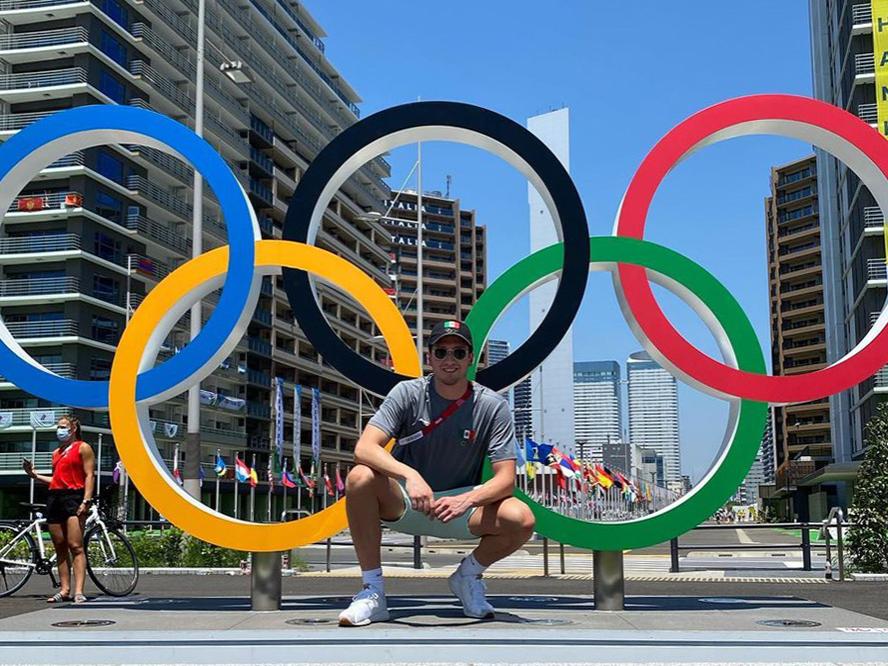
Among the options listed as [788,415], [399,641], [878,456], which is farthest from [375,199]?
[399,641]

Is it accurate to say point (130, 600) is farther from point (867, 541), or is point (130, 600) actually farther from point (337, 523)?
point (867, 541)

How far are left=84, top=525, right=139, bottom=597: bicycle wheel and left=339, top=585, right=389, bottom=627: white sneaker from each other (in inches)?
176

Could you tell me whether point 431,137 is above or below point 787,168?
below

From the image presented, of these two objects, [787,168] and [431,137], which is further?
[787,168]

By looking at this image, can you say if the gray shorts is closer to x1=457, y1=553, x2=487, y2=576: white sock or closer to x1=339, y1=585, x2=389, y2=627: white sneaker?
x1=457, y1=553, x2=487, y2=576: white sock

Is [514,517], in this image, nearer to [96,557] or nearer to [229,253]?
[229,253]

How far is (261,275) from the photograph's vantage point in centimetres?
821

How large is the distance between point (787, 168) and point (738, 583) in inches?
3960

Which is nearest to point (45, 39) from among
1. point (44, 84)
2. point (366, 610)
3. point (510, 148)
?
point (44, 84)

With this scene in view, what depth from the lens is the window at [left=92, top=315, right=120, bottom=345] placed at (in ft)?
176

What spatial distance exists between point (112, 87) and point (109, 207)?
647 cm

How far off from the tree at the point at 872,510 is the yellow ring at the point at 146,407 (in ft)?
28.3

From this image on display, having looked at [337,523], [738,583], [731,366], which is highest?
[731,366]

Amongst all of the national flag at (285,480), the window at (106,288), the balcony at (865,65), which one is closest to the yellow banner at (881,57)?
the balcony at (865,65)
